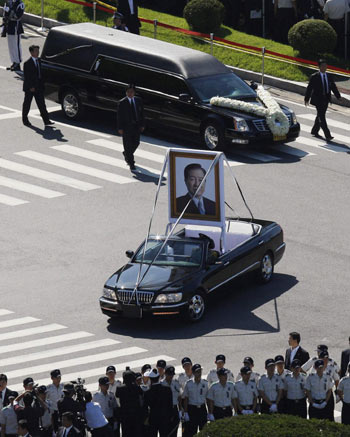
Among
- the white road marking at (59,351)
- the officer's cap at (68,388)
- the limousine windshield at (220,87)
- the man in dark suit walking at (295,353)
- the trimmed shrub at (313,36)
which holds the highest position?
the trimmed shrub at (313,36)

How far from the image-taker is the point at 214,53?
35.7 meters

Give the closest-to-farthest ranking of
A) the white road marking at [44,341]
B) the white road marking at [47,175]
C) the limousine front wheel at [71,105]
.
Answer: the white road marking at [44,341], the white road marking at [47,175], the limousine front wheel at [71,105]

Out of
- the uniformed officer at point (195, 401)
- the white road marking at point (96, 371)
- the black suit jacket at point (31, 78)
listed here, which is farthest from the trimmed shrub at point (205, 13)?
the uniformed officer at point (195, 401)

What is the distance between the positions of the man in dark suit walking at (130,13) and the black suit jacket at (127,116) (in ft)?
26.9

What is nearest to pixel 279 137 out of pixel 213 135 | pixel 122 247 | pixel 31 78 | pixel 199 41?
pixel 213 135

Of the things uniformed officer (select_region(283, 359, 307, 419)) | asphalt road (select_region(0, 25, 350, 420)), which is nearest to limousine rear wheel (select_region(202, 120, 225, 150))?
asphalt road (select_region(0, 25, 350, 420))

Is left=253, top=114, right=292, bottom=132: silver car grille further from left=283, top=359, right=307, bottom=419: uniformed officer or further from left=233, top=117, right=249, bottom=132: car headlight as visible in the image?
left=283, top=359, right=307, bottom=419: uniformed officer

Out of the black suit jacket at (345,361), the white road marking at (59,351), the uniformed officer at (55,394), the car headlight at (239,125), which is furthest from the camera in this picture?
the car headlight at (239,125)

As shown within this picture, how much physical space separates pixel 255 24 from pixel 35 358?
20.8 metres

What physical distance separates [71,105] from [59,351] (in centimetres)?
1266

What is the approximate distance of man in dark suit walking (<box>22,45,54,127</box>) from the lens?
1178 inches

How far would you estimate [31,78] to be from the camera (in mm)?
29938

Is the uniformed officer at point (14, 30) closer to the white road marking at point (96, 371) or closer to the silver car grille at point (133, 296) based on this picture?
the silver car grille at point (133, 296)

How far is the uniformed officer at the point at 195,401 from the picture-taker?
628 inches
